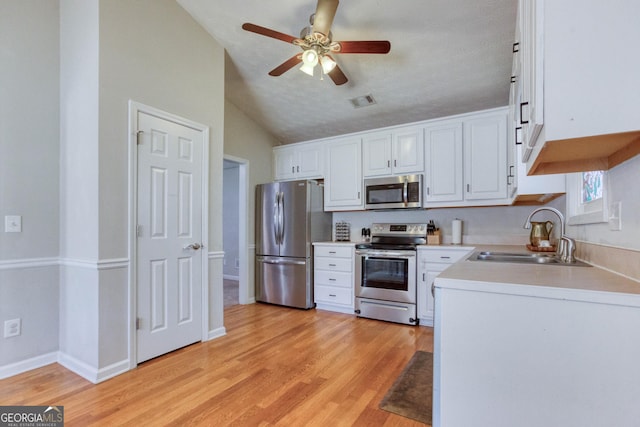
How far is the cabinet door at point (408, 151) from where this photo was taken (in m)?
3.72

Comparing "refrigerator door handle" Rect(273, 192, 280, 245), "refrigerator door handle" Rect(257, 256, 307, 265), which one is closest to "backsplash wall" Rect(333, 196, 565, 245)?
"refrigerator door handle" Rect(257, 256, 307, 265)

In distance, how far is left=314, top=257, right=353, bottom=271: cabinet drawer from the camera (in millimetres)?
3914

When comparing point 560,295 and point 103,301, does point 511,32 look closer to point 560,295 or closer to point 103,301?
point 560,295

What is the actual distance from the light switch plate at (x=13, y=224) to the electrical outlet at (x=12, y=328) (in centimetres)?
68

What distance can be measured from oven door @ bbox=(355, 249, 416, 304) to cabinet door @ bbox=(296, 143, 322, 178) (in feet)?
4.50

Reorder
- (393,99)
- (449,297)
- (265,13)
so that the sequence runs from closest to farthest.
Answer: (449,297) < (265,13) < (393,99)

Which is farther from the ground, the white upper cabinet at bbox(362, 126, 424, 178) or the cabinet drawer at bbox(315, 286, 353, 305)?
the white upper cabinet at bbox(362, 126, 424, 178)

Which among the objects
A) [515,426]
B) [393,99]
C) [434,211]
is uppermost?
[393,99]

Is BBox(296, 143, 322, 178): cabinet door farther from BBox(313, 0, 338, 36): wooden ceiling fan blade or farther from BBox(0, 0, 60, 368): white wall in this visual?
BBox(0, 0, 60, 368): white wall

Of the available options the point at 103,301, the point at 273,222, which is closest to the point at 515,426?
the point at 103,301

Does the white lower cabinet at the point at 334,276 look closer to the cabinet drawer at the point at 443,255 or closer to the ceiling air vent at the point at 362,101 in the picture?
the cabinet drawer at the point at 443,255

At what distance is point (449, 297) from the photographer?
3.81 feet

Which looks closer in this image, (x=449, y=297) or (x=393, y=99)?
(x=449, y=297)

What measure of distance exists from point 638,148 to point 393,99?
2.68m
